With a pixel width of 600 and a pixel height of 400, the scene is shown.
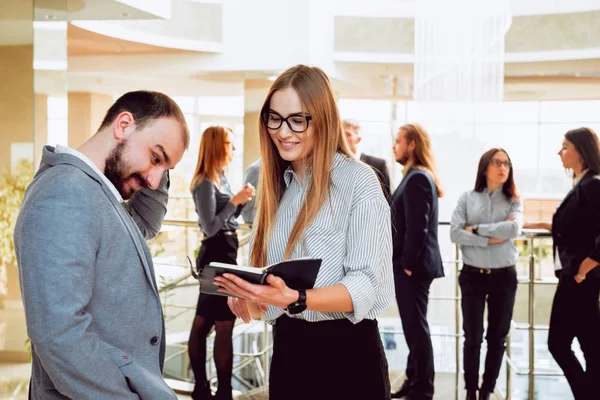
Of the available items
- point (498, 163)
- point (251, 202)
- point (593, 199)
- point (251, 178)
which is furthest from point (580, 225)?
point (251, 202)

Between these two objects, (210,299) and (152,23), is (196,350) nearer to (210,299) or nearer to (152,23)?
(210,299)

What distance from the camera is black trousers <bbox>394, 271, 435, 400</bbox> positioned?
5109 mm

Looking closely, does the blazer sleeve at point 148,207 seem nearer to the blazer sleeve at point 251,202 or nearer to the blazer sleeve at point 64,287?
the blazer sleeve at point 64,287

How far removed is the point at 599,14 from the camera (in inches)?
379

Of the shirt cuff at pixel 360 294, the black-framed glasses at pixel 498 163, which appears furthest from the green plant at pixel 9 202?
the black-framed glasses at pixel 498 163

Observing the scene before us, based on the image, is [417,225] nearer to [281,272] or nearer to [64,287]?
[281,272]

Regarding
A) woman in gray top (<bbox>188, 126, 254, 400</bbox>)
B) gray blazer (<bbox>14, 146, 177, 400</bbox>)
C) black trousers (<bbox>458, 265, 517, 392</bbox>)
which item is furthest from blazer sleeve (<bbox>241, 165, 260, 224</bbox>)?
gray blazer (<bbox>14, 146, 177, 400</bbox>)

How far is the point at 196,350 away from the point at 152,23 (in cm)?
417

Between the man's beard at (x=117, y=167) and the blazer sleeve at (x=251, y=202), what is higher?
the man's beard at (x=117, y=167)

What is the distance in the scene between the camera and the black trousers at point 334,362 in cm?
221

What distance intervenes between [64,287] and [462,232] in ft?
12.8

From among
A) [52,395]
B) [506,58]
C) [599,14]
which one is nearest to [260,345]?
[506,58]

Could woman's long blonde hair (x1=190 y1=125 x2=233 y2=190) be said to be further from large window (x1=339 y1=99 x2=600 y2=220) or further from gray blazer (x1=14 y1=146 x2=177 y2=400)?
large window (x1=339 y1=99 x2=600 y2=220)

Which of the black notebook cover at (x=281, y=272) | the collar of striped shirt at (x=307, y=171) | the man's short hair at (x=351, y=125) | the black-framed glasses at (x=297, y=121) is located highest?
the man's short hair at (x=351, y=125)
